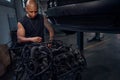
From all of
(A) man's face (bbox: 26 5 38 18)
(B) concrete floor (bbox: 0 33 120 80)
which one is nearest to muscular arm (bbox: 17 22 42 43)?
(A) man's face (bbox: 26 5 38 18)

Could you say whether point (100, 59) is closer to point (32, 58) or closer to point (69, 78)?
point (69, 78)

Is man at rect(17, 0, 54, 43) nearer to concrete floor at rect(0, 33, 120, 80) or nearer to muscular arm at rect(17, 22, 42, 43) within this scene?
muscular arm at rect(17, 22, 42, 43)

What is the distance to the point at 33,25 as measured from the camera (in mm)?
2107

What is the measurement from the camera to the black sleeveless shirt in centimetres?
207

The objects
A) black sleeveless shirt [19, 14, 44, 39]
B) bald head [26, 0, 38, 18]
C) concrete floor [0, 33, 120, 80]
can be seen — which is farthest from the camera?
concrete floor [0, 33, 120, 80]

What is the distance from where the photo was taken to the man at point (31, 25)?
194cm

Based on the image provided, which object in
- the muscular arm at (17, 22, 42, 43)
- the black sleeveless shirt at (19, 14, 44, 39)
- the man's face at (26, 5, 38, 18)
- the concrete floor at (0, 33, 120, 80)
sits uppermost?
the man's face at (26, 5, 38, 18)

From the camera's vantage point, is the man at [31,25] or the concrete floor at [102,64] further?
the concrete floor at [102,64]

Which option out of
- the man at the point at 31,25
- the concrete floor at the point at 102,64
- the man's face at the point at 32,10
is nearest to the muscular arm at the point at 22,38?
the man at the point at 31,25

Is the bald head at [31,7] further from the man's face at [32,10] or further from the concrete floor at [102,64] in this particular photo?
the concrete floor at [102,64]

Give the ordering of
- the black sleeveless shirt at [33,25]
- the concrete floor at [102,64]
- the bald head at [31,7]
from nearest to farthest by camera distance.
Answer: the bald head at [31,7] → the black sleeveless shirt at [33,25] → the concrete floor at [102,64]

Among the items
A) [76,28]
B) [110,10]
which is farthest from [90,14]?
[76,28]

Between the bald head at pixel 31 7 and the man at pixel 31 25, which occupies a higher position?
the bald head at pixel 31 7

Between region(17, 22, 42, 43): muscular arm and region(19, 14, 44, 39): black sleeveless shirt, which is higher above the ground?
region(19, 14, 44, 39): black sleeveless shirt
